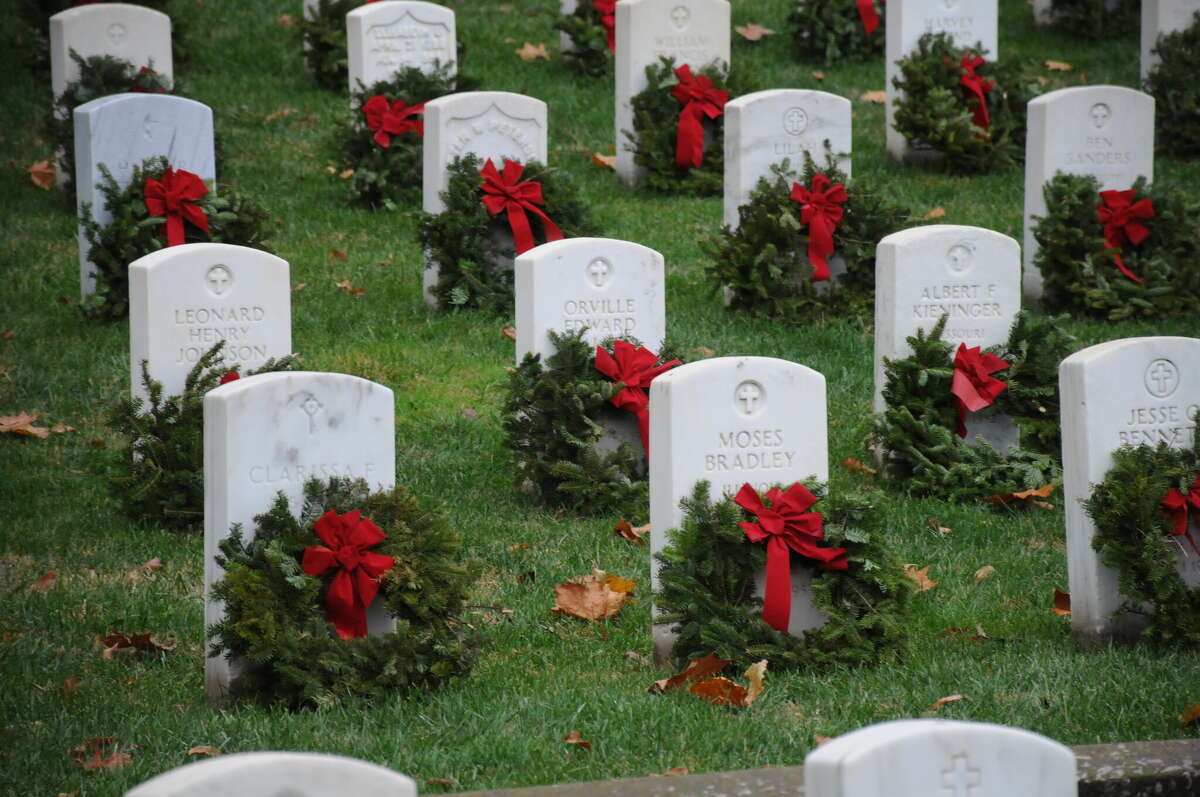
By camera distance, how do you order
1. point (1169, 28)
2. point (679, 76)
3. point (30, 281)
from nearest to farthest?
point (30, 281) < point (679, 76) < point (1169, 28)

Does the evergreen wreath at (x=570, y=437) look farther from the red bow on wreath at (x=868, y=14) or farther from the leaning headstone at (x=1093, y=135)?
the red bow on wreath at (x=868, y=14)

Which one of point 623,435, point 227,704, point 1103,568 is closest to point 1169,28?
point 623,435

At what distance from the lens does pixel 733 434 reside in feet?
17.9

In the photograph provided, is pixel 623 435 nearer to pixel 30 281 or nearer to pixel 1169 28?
pixel 30 281

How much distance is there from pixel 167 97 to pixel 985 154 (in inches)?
240

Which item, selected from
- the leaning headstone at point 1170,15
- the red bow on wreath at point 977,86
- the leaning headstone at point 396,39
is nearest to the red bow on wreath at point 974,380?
the red bow on wreath at point 977,86

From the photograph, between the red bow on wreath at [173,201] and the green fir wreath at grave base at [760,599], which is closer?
the green fir wreath at grave base at [760,599]

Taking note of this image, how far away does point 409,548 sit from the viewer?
5.22 meters

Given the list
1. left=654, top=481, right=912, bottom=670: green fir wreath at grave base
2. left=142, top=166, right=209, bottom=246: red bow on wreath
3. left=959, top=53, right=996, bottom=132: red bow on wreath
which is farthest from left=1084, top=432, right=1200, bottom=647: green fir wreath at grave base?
left=959, top=53, right=996, bottom=132: red bow on wreath

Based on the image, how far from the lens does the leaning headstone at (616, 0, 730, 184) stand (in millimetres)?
11609

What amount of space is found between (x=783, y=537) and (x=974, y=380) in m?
2.35

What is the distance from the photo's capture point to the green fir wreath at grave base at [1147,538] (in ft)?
17.7

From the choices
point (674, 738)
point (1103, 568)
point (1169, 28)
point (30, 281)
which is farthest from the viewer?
point (1169, 28)

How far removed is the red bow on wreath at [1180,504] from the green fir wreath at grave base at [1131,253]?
158 inches
